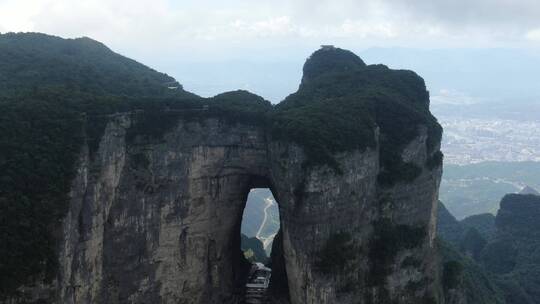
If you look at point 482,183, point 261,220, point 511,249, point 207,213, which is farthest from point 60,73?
point 482,183

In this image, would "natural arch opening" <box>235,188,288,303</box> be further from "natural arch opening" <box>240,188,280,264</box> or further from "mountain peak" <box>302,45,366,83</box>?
"mountain peak" <box>302,45,366,83</box>

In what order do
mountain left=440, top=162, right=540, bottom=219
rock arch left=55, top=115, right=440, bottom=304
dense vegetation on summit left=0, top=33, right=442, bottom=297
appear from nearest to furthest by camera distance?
dense vegetation on summit left=0, top=33, right=442, bottom=297 < rock arch left=55, top=115, right=440, bottom=304 < mountain left=440, top=162, right=540, bottom=219

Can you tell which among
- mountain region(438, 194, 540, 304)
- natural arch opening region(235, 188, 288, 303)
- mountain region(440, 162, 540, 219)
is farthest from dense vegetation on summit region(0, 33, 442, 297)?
Result: mountain region(440, 162, 540, 219)

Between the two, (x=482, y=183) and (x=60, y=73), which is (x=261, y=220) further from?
(x=60, y=73)

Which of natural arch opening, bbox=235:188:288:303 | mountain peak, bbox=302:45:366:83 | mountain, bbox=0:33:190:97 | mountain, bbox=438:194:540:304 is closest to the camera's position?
mountain, bbox=0:33:190:97

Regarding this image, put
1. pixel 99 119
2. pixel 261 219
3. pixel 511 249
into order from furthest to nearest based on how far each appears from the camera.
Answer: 1. pixel 261 219
2. pixel 511 249
3. pixel 99 119

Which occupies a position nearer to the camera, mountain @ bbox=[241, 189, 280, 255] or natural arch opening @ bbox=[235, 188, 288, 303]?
natural arch opening @ bbox=[235, 188, 288, 303]

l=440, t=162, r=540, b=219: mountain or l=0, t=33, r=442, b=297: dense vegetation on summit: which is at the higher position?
l=0, t=33, r=442, b=297: dense vegetation on summit

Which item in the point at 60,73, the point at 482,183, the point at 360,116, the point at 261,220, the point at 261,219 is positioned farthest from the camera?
the point at 482,183
